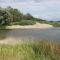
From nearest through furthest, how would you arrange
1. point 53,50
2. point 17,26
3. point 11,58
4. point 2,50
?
1. point 11,58
2. point 2,50
3. point 53,50
4. point 17,26

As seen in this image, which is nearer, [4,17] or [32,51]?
[32,51]

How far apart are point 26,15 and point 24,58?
72327mm

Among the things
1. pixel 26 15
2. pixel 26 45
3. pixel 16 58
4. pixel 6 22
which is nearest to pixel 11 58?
pixel 16 58

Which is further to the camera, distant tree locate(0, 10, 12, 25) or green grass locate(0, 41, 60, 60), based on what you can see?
distant tree locate(0, 10, 12, 25)

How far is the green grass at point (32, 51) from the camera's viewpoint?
9.18 meters

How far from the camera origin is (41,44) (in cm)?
1088

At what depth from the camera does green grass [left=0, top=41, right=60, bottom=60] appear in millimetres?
9180

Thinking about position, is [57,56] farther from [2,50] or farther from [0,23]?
[0,23]

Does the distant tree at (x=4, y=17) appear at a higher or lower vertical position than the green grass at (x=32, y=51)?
lower

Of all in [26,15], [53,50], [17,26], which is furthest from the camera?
[26,15]

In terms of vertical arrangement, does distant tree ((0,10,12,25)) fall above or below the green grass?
below

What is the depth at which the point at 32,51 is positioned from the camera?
9883 mm

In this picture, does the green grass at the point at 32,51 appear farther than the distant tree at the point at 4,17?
No

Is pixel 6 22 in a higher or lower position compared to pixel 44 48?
lower
